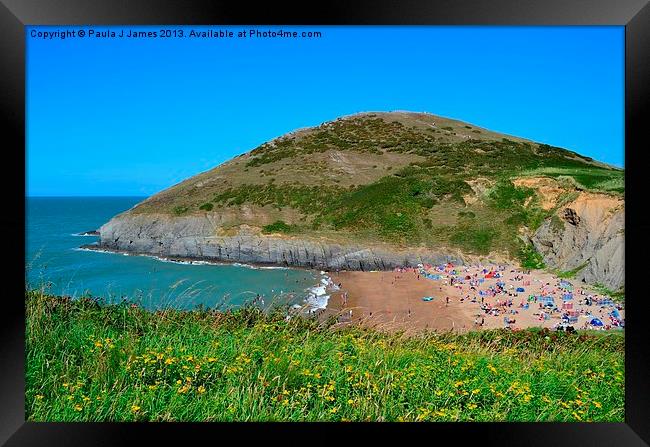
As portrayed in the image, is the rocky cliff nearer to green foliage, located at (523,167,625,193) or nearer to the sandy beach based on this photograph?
green foliage, located at (523,167,625,193)

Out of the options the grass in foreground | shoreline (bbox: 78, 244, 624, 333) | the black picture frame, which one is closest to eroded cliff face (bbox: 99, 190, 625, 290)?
shoreline (bbox: 78, 244, 624, 333)

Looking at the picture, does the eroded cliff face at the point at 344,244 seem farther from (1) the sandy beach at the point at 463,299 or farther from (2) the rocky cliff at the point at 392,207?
(1) the sandy beach at the point at 463,299

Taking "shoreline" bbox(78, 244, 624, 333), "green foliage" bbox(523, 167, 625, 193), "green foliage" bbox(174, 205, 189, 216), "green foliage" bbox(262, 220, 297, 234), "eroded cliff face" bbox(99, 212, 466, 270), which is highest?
"green foliage" bbox(523, 167, 625, 193)

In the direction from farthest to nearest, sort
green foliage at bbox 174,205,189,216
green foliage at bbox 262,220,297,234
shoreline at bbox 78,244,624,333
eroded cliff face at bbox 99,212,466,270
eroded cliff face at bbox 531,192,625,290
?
green foliage at bbox 174,205,189,216 < green foliage at bbox 262,220,297,234 < eroded cliff face at bbox 99,212,466,270 < eroded cliff face at bbox 531,192,625,290 < shoreline at bbox 78,244,624,333

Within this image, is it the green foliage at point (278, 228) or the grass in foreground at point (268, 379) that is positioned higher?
the green foliage at point (278, 228)

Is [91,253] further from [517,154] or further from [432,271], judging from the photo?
[517,154]
